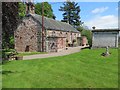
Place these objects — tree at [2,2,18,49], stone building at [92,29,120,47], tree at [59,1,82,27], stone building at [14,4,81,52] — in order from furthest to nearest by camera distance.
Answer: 1. tree at [59,1,82,27]
2. stone building at [14,4,81,52]
3. stone building at [92,29,120,47]
4. tree at [2,2,18,49]

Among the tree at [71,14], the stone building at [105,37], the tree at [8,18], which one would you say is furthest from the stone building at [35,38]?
the tree at [71,14]

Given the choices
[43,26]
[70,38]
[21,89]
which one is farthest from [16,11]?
[70,38]

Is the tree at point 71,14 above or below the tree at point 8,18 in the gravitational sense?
above

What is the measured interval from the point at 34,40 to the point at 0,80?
987 inches

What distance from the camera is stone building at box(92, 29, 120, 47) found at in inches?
1380

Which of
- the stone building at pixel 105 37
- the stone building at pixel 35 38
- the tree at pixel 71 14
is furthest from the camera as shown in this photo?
the tree at pixel 71 14

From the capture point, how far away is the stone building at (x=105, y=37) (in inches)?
1380

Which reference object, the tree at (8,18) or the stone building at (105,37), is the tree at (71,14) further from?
the tree at (8,18)

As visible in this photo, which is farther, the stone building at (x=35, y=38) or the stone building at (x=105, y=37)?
the stone building at (x=35, y=38)

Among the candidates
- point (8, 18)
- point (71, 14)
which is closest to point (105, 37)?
point (8, 18)

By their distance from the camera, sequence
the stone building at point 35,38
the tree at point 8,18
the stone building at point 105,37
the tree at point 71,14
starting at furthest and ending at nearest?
the tree at point 71,14 < the stone building at point 35,38 < the stone building at point 105,37 < the tree at point 8,18

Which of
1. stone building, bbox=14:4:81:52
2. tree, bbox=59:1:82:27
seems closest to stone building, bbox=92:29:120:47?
stone building, bbox=14:4:81:52

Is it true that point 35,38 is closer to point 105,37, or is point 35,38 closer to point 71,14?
point 105,37

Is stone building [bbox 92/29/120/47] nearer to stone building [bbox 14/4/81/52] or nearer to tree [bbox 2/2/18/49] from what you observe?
stone building [bbox 14/4/81/52]
